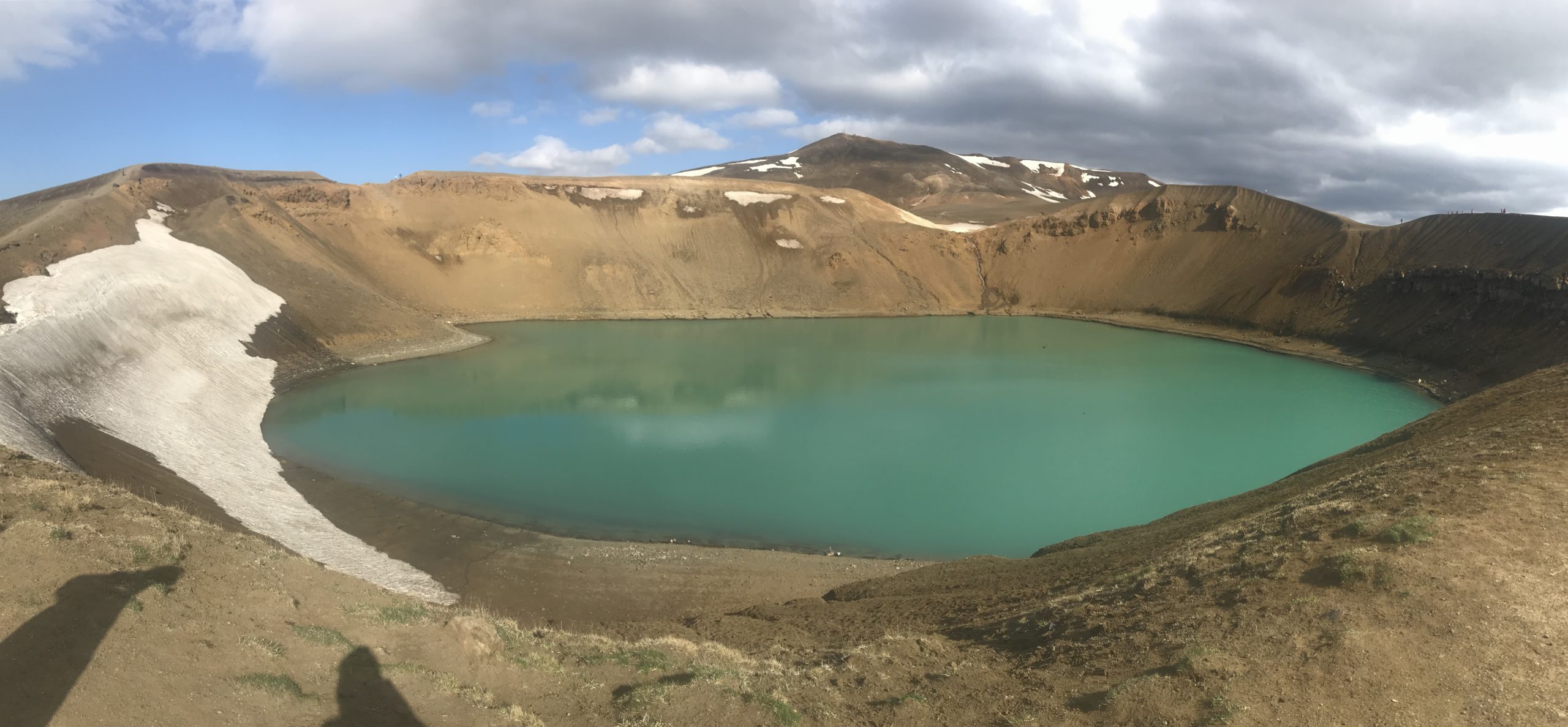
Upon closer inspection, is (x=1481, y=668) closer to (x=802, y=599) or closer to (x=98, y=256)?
(x=802, y=599)

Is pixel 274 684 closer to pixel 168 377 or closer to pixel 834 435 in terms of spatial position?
pixel 834 435

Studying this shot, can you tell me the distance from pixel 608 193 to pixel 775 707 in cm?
5743

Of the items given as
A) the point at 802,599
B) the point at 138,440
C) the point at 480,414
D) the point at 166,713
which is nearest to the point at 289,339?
the point at 480,414

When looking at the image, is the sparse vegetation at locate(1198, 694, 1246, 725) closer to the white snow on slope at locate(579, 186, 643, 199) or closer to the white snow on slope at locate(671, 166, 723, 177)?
the white snow on slope at locate(579, 186, 643, 199)

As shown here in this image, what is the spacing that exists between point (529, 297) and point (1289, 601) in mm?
48452

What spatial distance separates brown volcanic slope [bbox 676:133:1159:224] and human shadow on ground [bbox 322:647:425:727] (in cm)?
8921

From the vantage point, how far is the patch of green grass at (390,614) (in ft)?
23.2

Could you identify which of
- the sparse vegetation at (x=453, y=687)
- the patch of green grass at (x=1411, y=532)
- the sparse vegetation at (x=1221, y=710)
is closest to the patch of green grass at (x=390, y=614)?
the sparse vegetation at (x=453, y=687)

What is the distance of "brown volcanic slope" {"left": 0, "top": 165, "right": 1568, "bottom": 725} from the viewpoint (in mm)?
5758

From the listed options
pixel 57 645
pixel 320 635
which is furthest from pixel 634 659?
pixel 57 645

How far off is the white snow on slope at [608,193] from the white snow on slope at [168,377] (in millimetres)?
28032

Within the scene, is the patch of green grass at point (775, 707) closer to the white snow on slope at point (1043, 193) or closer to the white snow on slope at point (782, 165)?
the white snow on slope at point (1043, 193)

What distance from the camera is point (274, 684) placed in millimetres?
5414

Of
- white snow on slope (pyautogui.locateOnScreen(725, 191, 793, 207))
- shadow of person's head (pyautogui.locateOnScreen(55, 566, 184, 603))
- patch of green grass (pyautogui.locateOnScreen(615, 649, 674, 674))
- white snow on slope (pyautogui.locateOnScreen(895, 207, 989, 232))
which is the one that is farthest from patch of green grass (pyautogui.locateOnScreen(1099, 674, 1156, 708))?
white snow on slope (pyautogui.locateOnScreen(895, 207, 989, 232))
